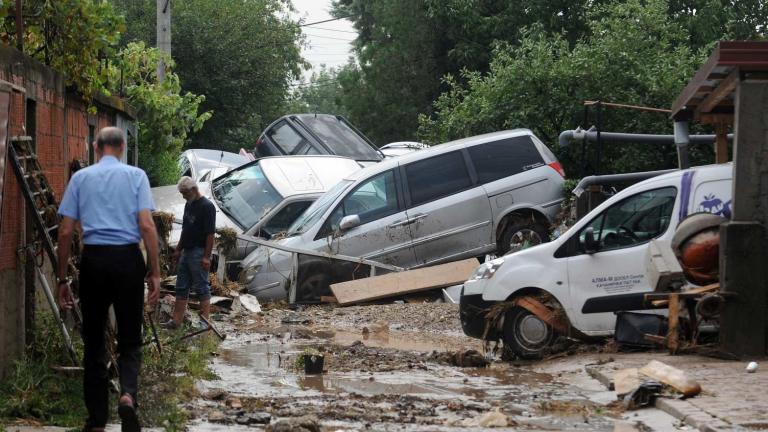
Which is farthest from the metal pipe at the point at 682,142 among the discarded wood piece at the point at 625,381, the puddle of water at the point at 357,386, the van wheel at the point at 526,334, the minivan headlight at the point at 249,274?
the minivan headlight at the point at 249,274

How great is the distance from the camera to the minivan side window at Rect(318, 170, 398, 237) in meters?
16.6

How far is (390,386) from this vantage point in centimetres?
965

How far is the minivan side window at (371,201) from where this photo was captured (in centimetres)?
1664

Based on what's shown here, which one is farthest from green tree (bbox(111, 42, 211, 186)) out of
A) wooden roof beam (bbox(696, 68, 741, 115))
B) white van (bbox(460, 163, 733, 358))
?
wooden roof beam (bbox(696, 68, 741, 115))

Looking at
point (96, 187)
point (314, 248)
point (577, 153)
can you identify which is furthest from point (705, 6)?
point (96, 187)

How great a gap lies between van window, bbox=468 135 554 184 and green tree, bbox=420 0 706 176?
2.66m

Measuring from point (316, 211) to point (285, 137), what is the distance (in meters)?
7.65

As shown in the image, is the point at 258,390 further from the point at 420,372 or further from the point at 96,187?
the point at 96,187

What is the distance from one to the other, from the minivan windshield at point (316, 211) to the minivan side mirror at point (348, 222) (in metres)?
0.37

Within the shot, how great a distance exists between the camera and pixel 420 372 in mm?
10602

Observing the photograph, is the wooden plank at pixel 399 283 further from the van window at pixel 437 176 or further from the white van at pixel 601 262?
the white van at pixel 601 262

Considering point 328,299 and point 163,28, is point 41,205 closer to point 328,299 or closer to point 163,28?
point 328,299

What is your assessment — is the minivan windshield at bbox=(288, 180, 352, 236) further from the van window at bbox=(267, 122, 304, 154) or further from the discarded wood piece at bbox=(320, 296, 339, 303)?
the van window at bbox=(267, 122, 304, 154)

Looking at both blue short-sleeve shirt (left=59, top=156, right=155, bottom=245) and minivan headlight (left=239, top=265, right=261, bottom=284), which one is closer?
blue short-sleeve shirt (left=59, top=156, right=155, bottom=245)
